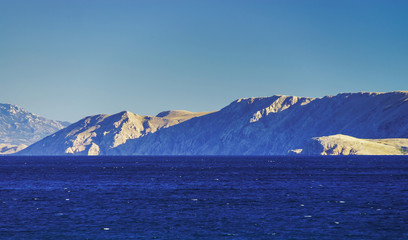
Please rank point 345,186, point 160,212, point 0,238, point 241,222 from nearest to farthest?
point 0,238 < point 241,222 < point 160,212 < point 345,186

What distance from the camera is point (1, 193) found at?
79062 mm

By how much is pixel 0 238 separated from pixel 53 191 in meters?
39.3

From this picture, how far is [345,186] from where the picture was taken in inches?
3457

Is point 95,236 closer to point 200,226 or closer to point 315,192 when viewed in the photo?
point 200,226

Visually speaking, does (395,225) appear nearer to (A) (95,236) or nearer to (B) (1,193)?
Result: (A) (95,236)

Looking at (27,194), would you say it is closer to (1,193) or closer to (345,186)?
(1,193)

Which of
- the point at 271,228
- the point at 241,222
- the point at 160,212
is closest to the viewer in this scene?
the point at 271,228

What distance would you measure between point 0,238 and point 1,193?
38.3m

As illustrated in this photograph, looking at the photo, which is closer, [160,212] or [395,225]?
[395,225]

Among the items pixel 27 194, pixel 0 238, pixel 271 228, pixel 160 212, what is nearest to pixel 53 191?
pixel 27 194

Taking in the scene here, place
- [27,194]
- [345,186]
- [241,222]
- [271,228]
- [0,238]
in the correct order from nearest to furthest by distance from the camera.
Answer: [0,238] → [271,228] → [241,222] → [27,194] → [345,186]

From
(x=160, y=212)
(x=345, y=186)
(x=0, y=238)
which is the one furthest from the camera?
(x=345, y=186)

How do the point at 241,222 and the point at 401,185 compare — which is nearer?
the point at 241,222

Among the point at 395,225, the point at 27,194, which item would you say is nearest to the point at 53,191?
the point at 27,194
